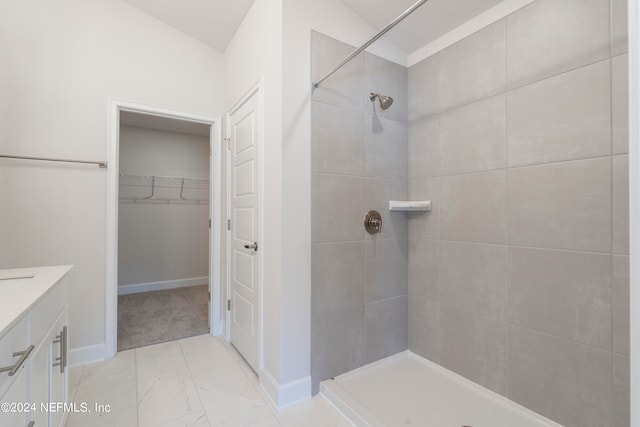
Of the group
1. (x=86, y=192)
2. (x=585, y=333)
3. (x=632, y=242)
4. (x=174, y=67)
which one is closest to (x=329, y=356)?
(x=585, y=333)

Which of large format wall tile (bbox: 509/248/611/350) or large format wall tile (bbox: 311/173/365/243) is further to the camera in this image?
large format wall tile (bbox: 311/173/365/243)

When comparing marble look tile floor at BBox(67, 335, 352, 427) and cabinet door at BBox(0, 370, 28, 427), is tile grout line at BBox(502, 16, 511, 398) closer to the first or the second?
marble look tile floor at BBox(67, 335, 352, 427)

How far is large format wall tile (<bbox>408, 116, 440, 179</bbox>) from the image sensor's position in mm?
2016

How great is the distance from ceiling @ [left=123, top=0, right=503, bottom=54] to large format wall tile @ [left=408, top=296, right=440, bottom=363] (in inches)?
73.9

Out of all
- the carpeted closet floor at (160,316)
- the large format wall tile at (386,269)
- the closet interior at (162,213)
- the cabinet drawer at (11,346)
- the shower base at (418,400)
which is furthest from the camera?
the closet interior at (162,213)

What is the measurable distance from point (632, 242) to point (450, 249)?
142 centimetres

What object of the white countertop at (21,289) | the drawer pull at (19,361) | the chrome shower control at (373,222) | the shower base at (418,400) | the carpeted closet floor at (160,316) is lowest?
the carpeted closet floor at (160,316)

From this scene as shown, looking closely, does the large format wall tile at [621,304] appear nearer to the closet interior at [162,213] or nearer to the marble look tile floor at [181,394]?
the marble look tile floor at [181,394]

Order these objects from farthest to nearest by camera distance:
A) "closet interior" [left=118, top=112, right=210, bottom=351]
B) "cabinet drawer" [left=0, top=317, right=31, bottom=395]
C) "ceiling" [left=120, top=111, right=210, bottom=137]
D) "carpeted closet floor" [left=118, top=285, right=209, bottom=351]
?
"closet interior" [left=118, top=112, right=210, bottom=351], "ceiling" [left=120, top=111, right=210, bottom=137], "carpeted closet floor" [left=118, top=285, right=209, bottom=351], "cabinet drawer" [left=0, top=317, right=31, bottom=395]

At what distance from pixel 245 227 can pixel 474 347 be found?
1737 mm

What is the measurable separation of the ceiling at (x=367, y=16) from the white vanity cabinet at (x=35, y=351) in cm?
206

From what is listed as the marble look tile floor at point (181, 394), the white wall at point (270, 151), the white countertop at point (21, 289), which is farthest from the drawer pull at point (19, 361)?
the white wall at point (270, 151)

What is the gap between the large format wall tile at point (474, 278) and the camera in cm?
168

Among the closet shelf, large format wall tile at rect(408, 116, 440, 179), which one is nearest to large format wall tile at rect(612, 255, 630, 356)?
large format wall tile at rect(408, 116, 440, 179)
